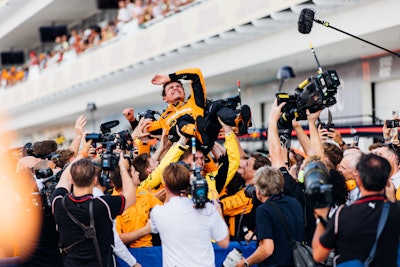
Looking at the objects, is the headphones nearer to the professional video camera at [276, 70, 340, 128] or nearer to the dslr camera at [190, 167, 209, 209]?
the dslr camera at [190, 167, 209, 209]

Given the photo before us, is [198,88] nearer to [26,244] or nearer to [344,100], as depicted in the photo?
[26,244]

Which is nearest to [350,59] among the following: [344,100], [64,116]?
[344,100]

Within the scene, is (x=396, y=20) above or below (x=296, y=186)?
above

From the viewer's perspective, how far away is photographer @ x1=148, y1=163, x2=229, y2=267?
493 centimetres

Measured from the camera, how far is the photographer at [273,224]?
4.92m

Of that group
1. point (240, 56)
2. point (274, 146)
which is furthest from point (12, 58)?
point (274, 146)

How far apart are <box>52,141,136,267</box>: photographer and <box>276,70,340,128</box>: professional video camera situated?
1740mm

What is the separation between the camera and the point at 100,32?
28.0 meters

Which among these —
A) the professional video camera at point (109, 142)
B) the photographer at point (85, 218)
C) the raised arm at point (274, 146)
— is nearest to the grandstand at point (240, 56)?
the raised arm at point (274, 146)

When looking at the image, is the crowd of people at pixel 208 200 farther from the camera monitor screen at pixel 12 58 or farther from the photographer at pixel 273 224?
the camera monitor screen at pixel 12 58

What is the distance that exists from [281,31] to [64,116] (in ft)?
52.0

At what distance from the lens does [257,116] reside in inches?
802

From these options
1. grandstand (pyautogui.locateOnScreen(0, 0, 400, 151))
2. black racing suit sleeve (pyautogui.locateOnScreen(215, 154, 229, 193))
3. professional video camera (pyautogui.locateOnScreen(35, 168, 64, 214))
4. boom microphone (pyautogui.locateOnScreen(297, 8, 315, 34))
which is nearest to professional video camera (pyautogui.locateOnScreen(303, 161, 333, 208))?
black racing suit sleeve (pyautogui.locateOnScreen(215, 154, 229, 193))

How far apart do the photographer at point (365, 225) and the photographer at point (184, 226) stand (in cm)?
101
